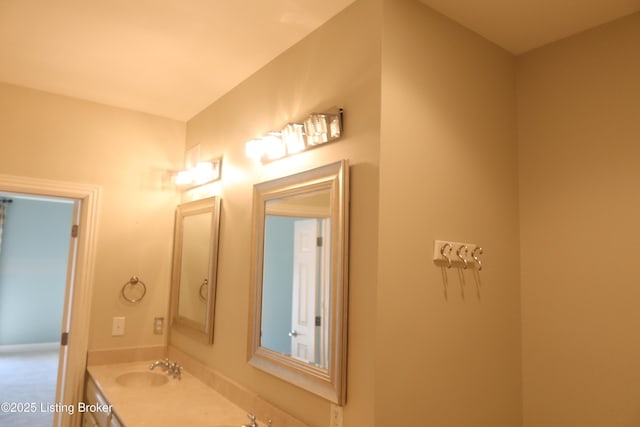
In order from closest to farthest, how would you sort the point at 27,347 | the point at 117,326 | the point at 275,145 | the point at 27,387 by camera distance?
the point at 275,145, the point at 117,326, the point at 27,387, the point at 27,347

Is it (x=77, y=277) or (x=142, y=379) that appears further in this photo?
(x=77, y=277)

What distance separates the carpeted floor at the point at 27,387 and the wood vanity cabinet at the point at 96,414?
1.80 metres

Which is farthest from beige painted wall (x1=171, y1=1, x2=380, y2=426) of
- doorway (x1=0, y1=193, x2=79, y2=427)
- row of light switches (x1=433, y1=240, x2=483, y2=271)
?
doorway (x1=0, y1=193, x2=79, y2=427)

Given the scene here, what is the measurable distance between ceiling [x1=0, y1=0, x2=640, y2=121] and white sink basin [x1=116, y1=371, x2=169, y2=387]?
1.77 metres

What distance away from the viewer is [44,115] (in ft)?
8.85

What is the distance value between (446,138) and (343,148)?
0.42 metres

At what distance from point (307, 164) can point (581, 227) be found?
118 centimetres

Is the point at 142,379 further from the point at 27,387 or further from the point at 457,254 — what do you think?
the point at 27,387

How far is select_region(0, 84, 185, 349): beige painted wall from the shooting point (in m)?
2.64

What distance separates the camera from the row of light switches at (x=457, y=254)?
1.60 meters

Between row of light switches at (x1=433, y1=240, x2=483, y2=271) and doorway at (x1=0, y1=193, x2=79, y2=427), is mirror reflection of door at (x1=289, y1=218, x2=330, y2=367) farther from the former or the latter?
doorway at (x1=0, y1=193, x2=79, y2=427)

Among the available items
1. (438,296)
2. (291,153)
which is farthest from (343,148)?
(438,296)

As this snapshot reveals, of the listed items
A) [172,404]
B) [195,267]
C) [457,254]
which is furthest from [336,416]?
[195,267]

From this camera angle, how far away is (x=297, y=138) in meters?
1.87
